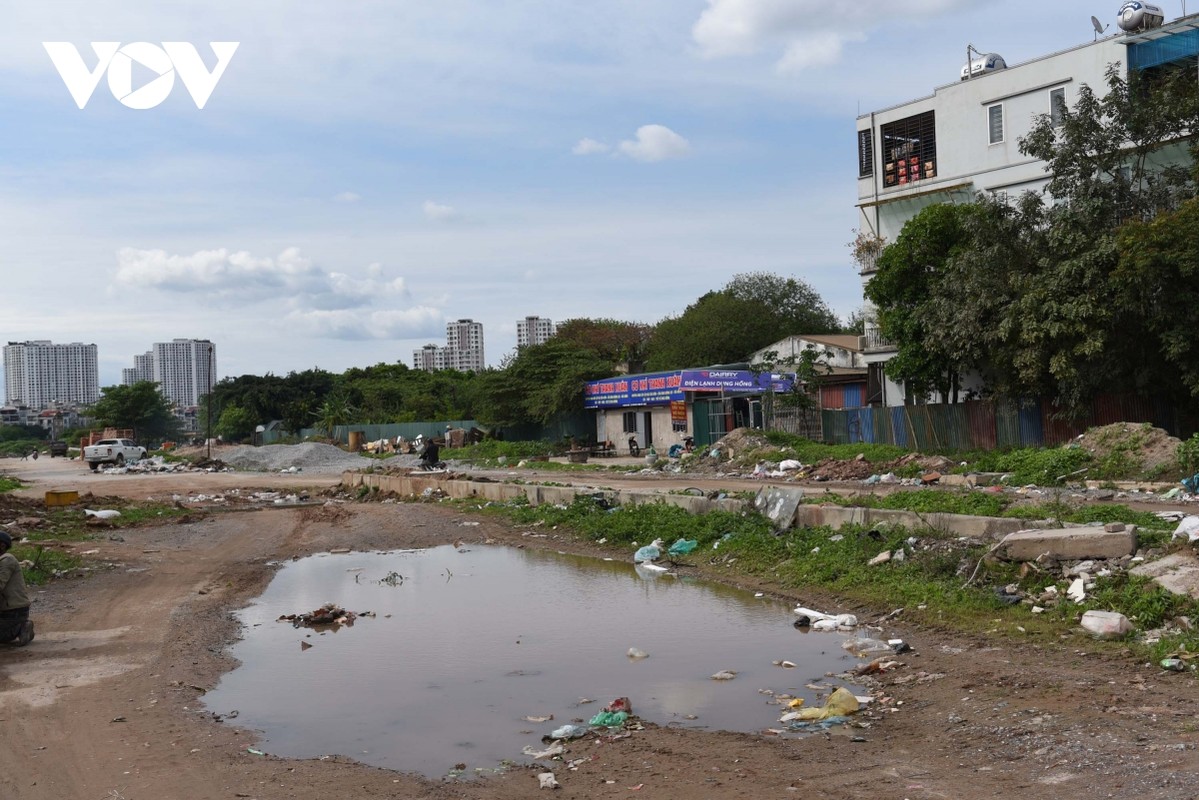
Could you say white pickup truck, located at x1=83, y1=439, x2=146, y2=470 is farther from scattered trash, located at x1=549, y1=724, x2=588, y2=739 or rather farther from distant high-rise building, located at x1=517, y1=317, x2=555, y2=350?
distant high-rise building, located at x1=517, y1=317, x2=555, y2=350

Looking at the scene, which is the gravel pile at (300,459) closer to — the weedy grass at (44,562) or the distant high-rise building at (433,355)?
the weedy grass at (44,562)

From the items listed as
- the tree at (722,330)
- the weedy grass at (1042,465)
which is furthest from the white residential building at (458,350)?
the weedy grass at (1042,465)

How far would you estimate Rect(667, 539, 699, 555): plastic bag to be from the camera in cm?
1522

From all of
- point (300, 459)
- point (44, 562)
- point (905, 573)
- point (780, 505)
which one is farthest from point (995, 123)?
point (300, 459)

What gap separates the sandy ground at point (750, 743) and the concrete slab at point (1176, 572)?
0.89 meters

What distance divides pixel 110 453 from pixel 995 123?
45740mm

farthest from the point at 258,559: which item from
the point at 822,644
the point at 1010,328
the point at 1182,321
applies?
the point at 1182,321

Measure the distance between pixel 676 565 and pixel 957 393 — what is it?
18.8m

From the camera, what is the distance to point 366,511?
24266 millimetres

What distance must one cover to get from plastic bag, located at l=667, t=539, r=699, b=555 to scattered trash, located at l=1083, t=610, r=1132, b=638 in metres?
7.25

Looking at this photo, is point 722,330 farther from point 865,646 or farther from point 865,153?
point 865,646

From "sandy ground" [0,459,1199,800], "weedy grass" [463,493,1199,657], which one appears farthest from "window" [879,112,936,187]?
"sandy ground" [0,459,1199,800]

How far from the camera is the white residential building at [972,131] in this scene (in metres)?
28.3

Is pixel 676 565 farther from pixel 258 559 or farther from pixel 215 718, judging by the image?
pixel 215 718
